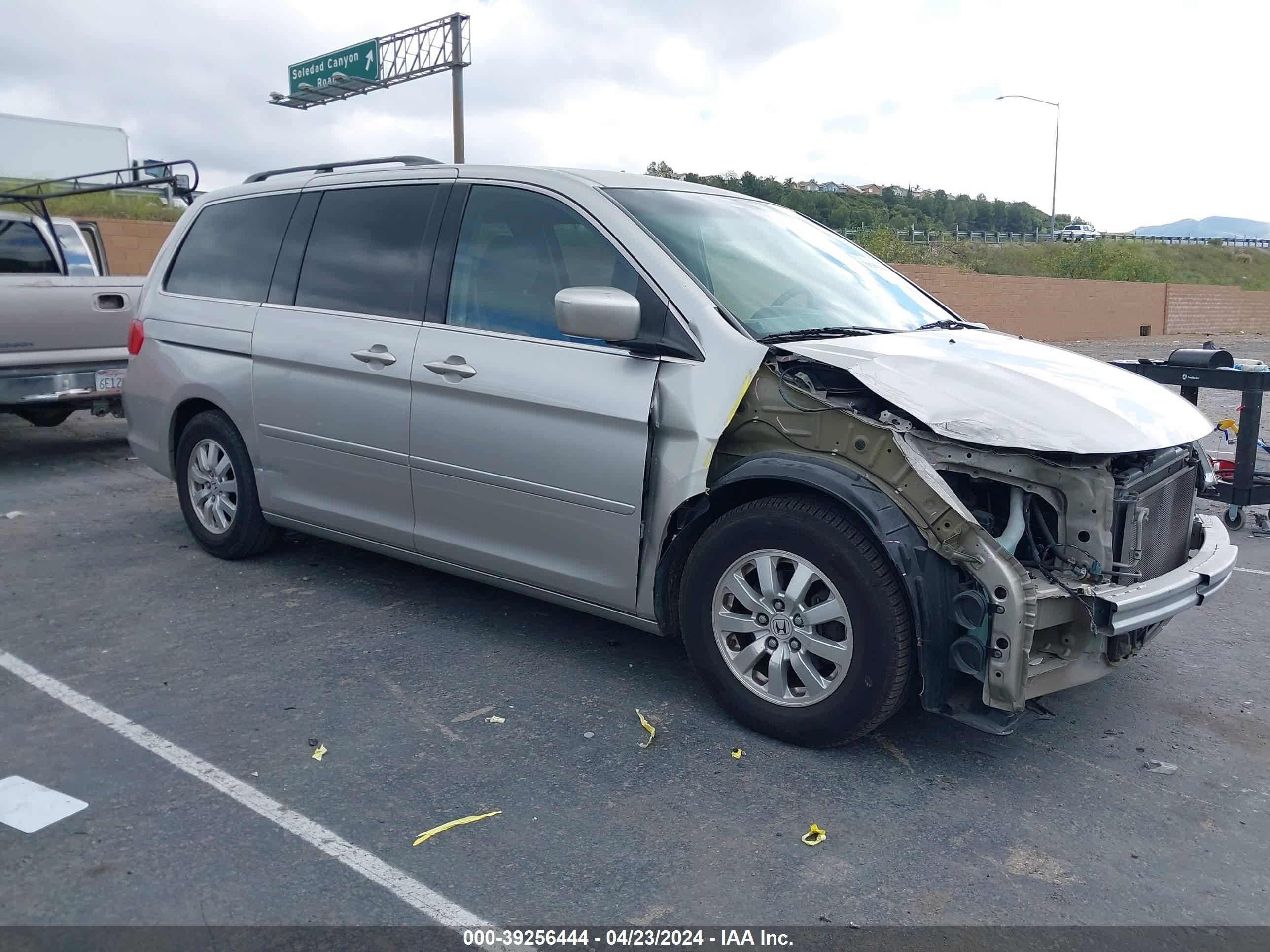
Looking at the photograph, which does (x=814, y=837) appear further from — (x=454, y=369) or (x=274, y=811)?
(x=454, y=369)

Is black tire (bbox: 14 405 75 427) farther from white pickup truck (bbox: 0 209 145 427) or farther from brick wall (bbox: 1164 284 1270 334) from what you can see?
brick wall (bbox: 1164 284 1270 334)

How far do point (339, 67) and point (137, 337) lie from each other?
19376mm

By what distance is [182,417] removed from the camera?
5797mm

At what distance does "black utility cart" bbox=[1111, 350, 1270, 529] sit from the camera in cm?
604

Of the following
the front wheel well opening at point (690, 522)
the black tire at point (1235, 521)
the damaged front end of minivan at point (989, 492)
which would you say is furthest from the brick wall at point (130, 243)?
the damaged front end of minivan at point (989, 492)

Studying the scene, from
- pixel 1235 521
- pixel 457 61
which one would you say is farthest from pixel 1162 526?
pixel 457 61

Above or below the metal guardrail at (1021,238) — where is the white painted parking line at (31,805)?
below

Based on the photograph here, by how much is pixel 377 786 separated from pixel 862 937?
1.55 meters

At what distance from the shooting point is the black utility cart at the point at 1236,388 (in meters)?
6.04

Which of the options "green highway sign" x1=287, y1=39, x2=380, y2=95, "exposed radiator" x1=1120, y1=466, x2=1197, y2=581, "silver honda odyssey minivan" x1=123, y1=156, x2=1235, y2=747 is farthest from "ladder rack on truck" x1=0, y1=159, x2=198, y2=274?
"green highway sign" x1=287, y1=39, x2=380, y2=95

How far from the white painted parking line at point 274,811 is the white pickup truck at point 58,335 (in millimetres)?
4194

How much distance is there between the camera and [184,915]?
2.70 m

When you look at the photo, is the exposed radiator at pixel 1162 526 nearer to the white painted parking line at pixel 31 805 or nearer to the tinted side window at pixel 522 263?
the tinted side window at pixel 522 263

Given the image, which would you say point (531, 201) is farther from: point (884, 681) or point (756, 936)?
point (756, 936)
